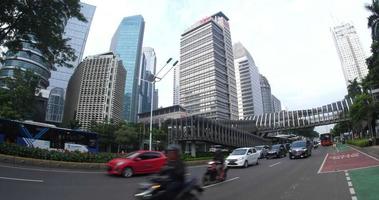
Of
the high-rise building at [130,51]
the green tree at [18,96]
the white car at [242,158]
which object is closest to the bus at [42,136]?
the green tree at [18,96]

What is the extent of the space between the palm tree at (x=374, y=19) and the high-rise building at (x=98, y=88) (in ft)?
284

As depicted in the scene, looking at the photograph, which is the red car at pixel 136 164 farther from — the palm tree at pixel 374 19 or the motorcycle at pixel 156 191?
the palm tree at pixel 374 19

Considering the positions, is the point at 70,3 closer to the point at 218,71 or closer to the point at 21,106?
the point at 21,106

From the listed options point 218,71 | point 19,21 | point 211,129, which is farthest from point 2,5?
point 218,71

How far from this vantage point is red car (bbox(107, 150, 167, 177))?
15.7 meters

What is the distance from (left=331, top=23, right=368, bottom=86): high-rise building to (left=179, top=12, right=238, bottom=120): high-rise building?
58.2 m

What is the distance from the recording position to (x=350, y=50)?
9556 centimetres

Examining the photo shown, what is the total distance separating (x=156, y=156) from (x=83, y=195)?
8.12m

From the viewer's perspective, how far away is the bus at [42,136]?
26.2 m

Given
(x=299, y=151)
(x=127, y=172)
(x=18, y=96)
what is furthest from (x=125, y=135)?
(x=127, y=172)

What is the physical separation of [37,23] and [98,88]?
10258 cm

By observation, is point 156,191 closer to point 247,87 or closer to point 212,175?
point 212,175

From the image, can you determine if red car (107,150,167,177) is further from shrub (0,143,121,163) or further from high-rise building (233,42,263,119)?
high-rise building (233,42,263,119)

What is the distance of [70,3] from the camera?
1816cm
